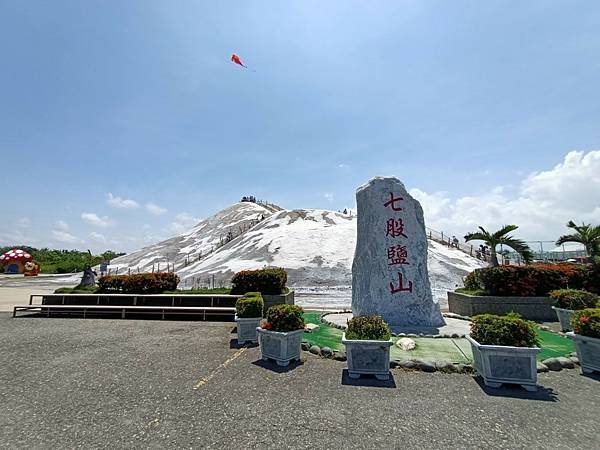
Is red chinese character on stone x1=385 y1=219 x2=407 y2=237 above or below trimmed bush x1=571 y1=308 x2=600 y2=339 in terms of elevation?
above

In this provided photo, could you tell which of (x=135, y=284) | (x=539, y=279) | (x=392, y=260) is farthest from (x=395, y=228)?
(x=135, y=284)

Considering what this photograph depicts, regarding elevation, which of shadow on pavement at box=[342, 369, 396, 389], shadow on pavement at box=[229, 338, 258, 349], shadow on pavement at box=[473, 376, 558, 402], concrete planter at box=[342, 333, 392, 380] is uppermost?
concrete planter at box=[342, 333, 392, 380]

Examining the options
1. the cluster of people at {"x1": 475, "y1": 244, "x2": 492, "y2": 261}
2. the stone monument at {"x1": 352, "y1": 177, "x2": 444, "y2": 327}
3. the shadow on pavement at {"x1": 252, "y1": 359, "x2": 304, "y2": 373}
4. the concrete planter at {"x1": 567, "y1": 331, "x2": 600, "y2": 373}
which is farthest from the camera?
the cluster of people at {"x1": 475, "y1": 244, "x2": 492, "y2": 261}

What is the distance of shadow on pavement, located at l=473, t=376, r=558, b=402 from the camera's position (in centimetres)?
516

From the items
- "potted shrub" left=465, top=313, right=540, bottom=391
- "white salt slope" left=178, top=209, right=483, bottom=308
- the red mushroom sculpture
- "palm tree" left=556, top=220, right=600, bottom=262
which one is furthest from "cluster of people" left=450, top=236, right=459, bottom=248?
the red mushroom sculpture

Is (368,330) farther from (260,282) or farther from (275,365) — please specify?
(260,282)

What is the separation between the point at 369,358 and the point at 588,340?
4302 millimetres

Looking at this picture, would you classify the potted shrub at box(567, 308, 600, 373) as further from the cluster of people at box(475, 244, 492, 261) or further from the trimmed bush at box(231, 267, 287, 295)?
the cluster of people at box(475, 244, 492, 261)

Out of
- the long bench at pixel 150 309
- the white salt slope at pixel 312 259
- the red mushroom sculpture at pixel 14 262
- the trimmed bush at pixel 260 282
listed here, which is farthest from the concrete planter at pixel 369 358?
the red mushroom sculpture at pixel 14 262

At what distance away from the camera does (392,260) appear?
457 inches

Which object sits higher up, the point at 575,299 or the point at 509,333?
the point at 575,299

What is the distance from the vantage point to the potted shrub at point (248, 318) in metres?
8.86

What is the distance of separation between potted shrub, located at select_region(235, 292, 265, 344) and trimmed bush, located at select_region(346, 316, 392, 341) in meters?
3.29

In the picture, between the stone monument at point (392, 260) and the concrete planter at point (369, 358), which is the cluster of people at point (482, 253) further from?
the concrete planter at point (369, 358)
